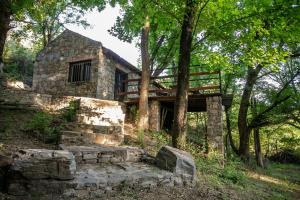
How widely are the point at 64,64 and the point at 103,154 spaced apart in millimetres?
10910

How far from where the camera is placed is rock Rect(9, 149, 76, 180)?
4.34 meters

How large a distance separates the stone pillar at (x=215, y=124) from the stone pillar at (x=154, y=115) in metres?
2.68

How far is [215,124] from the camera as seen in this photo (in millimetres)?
11789

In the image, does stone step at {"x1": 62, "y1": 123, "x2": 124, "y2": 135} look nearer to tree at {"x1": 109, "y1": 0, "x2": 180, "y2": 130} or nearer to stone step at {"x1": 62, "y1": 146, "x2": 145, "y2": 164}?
stone step at {"x1": 62, "y1": 146, "x2": 145, "y2": 164}

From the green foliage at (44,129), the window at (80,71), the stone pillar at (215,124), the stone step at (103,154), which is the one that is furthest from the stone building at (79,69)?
the stone step at (103,154)

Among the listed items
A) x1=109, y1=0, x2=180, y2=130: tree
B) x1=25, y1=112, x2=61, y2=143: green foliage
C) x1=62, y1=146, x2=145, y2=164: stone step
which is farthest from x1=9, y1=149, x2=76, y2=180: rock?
x1=109, y1=0, x2=180, y2=130: tree

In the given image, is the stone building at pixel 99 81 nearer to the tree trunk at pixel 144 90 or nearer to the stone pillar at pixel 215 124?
the stone pillar at pixel 215 124

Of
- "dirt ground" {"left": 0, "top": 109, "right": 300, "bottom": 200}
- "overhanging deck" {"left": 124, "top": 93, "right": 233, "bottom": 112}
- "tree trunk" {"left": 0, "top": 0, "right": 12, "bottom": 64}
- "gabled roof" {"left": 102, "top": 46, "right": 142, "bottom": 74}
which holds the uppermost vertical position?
"gabled roof" {"left": 102, "top": 46, "right": 142, "bottom": 74}

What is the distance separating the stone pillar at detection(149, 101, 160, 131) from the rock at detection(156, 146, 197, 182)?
634 centimetres

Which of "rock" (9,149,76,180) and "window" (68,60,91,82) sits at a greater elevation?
"window" (68,60,91,82)

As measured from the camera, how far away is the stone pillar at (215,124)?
453 inches

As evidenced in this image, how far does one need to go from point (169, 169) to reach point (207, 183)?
48.3 inches

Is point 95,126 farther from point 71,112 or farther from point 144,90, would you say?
point 144,90

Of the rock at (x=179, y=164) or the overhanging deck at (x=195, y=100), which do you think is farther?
the overhanging deck at (x=195, y=100)
